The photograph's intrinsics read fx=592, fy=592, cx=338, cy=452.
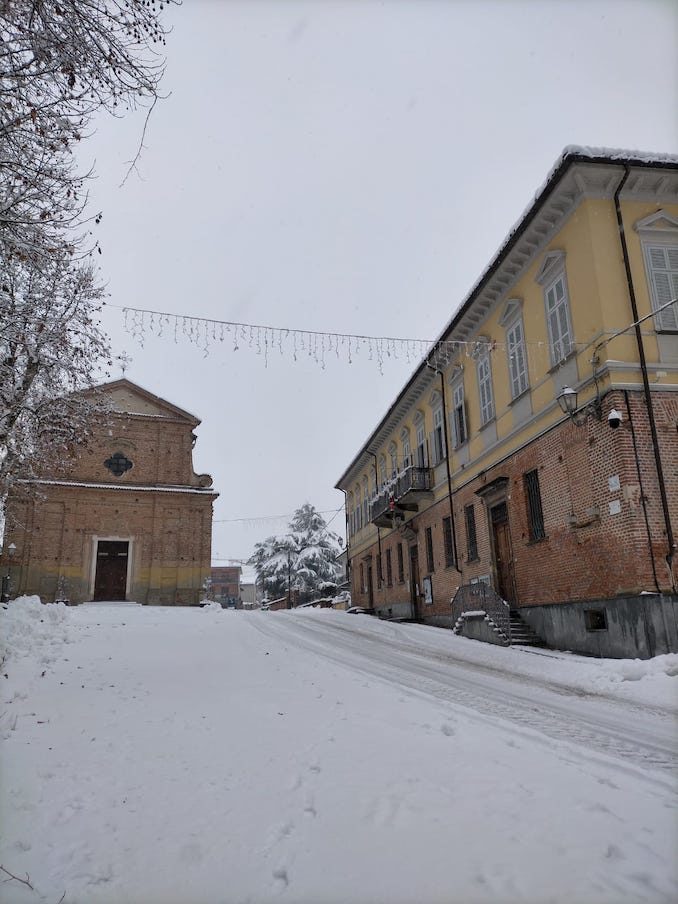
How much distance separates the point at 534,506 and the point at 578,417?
290 centimetres

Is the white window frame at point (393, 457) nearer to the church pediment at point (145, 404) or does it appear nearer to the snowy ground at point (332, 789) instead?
the church pediment at point (145, 404)

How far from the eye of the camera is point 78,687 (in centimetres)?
706

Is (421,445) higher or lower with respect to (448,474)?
higher

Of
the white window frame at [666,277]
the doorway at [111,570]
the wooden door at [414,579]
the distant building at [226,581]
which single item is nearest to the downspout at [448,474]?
the wooden door at [414,579]

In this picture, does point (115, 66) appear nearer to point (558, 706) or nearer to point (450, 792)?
point (450, 792)

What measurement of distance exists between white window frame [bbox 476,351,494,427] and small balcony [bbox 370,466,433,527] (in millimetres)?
4728

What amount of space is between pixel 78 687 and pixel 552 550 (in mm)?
9750

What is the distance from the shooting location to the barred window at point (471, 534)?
57.1 ft

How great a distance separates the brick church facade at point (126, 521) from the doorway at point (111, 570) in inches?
1.9

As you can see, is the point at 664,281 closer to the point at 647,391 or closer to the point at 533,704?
the point at 647,391

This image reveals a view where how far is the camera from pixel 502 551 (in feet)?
51.1

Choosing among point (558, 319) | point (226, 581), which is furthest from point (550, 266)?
point (226, 581)

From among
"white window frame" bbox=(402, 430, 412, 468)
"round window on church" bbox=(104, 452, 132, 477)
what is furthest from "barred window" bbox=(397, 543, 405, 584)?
"round window on church" bbox=(104, 452, 132, 477)

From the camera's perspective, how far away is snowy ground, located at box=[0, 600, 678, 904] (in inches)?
108
